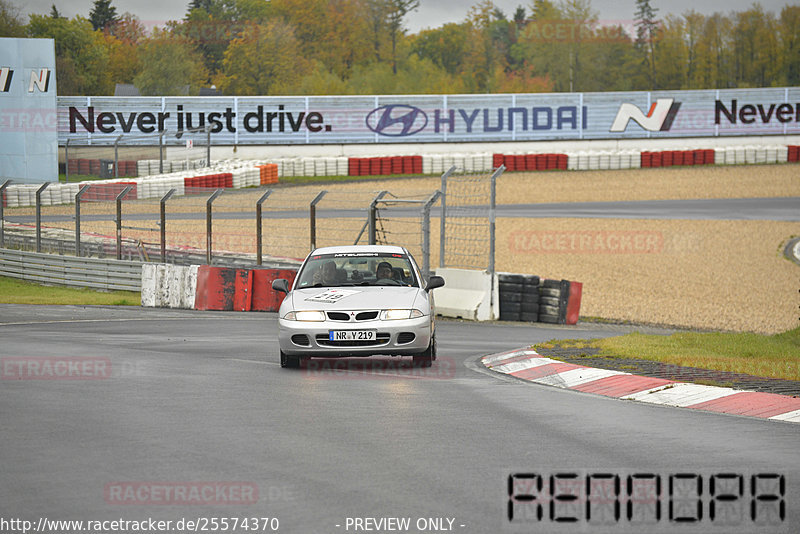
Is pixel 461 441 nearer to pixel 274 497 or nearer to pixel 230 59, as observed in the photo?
pixel 274 497

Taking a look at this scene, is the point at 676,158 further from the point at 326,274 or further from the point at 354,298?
the point at 354,298

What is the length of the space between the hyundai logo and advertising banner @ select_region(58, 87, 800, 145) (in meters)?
0.05

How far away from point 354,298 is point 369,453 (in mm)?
4554

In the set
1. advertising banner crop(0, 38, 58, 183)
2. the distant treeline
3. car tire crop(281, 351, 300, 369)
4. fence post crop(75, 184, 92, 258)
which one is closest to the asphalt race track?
car tire crop(281, 351, 300, 369)

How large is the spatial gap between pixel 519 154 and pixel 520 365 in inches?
1709

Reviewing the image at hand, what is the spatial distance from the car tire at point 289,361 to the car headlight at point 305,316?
1.49ft

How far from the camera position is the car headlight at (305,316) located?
11383 millimetres

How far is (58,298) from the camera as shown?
2241cm

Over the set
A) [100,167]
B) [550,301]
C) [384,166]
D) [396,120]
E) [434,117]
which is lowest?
[550,301]

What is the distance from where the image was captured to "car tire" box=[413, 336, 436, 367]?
467 inches

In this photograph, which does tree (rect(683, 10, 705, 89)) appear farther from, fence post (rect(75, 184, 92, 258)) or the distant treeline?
fence post (rect(75, 184, 92, 258))

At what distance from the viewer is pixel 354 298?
1166 centimetres

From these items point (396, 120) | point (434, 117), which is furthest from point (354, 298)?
point (434, 117)

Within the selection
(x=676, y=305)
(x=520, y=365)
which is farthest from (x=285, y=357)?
(x=676, y=305)
